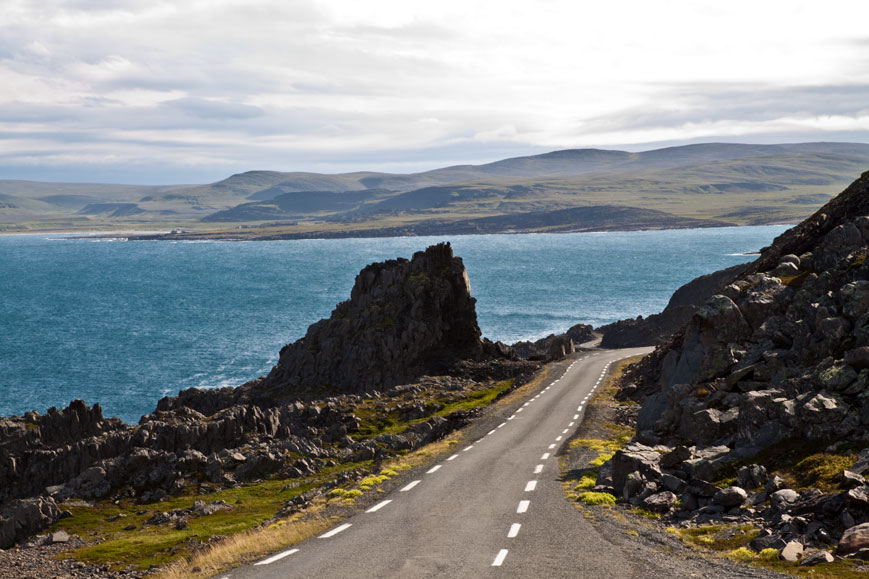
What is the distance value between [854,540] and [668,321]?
101910 millimetres

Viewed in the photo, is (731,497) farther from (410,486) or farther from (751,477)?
(410,486)

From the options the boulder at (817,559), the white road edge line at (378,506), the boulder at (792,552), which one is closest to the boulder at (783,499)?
the boulder at (792,552)

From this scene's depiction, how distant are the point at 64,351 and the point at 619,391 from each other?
96.2 m

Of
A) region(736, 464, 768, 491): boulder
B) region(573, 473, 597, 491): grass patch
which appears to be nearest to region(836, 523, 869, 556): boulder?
region(736, 464, 768, 491): boulder

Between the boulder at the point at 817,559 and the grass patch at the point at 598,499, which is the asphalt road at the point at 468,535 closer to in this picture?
the grass patch at the point at 598,499

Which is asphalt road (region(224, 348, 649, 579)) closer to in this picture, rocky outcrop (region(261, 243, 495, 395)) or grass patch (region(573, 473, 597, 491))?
grass patch (region(573, 473, 597, 491))

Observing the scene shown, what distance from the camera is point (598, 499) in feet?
85.1

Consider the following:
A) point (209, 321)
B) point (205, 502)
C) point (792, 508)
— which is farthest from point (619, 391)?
point (209, 321)

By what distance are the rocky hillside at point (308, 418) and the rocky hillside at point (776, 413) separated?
51.6ft

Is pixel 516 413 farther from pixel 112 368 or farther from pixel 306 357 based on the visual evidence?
pixel 112 368

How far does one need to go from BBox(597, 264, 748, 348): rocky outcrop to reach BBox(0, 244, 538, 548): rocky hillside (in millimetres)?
37349

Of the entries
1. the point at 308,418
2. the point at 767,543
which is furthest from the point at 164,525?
the point at 767,543

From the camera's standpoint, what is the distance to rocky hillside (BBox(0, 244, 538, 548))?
4306 centimetres

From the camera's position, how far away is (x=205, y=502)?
38594 mm
